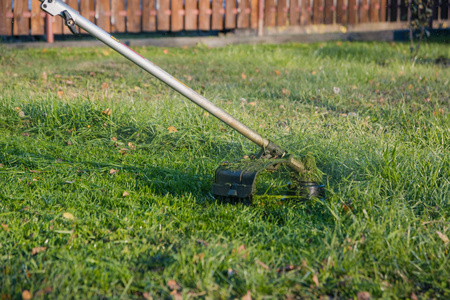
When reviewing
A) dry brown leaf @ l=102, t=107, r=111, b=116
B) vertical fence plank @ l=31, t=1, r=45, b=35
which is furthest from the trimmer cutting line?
vertical fence plank @ l=31, t=1, r=45, b=35

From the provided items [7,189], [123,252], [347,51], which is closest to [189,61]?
[347,51]

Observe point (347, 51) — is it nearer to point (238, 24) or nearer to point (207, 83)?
point (238, 24)

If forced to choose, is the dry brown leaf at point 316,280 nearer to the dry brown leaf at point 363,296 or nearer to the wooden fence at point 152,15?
the dry brown leaf at point 363,296

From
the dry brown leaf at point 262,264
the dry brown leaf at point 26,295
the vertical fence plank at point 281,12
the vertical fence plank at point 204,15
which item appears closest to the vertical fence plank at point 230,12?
the vertical fence plank at point 204,15

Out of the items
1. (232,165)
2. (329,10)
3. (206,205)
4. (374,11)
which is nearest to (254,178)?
(232,165)

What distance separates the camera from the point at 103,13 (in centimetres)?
955

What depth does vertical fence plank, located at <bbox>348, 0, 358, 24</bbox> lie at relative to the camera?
10.8 meters

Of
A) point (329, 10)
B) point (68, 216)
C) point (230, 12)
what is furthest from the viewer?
point (329, 10)

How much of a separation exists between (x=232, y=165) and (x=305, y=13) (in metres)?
8.89

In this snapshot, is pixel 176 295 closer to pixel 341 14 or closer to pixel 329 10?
pixel 329 10

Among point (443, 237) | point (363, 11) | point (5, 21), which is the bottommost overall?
point (443, 237)

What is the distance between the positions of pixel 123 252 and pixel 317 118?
249cm

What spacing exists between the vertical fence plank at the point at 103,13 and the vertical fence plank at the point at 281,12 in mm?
3564

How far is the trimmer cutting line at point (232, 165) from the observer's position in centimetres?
222
